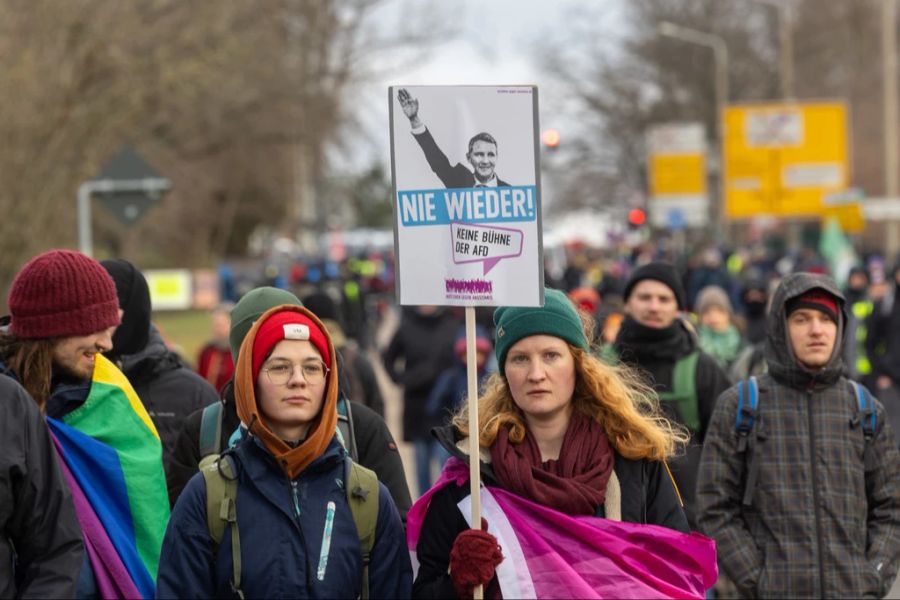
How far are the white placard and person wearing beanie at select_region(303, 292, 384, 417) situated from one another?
4064 mm

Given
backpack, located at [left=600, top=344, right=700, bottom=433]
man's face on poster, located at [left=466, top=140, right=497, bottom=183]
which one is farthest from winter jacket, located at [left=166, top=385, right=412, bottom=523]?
backpack, located at [left=600, top=344, right=700, bottom=433]

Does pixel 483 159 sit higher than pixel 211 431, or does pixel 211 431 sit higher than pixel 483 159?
pixel 483 159

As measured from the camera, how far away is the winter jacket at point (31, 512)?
159 inches

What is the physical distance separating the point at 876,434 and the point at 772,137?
40.4 m

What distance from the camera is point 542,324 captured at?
14.7ft

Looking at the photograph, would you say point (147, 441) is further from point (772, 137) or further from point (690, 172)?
point (690, 172)

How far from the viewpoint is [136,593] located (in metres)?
4.70

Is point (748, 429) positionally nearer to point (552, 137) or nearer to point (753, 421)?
point (753, 421)

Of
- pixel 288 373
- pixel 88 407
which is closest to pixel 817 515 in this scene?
pixel 288 373

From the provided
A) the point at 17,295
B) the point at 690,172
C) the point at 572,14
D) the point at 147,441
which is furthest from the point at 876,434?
the point at 572,14

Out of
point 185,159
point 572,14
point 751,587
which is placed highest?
point 572,14

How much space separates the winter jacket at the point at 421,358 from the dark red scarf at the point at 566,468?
23.7 ft

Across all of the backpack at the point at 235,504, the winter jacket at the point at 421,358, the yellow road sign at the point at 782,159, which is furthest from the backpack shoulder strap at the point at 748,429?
the yellow road sign at the point at 782,159

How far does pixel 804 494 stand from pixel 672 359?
62.7 inches
